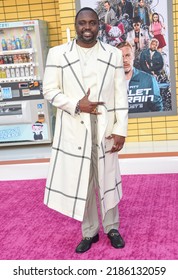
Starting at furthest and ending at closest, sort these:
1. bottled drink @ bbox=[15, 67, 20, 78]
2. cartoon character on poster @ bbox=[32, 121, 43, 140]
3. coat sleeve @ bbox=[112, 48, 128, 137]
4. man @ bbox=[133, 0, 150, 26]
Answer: cartoon character on poster @ bbox=[32, 121, 43, 140] → bottled drink @ bbox=[15, 67, 20, 78] → man @ bbox=[133, 0, 150, 26] → coat sleeve @ bbox=[112, 48, 128, 137]

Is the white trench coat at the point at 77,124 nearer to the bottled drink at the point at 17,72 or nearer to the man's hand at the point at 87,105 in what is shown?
the man's hand at the point at 87,105

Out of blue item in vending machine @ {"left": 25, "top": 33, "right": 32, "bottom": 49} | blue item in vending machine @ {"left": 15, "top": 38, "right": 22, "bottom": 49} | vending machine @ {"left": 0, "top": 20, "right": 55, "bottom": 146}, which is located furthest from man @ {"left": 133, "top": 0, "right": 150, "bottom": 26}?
blue item in vending machine @ {"left": 15, "top": 38, "right": 22, "bottom": 49}

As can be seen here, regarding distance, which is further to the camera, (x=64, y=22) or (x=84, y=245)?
(x=64, y=22)

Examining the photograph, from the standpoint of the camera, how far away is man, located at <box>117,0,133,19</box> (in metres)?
4.74

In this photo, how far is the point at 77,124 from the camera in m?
2.50

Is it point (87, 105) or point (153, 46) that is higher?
point (153, 46)

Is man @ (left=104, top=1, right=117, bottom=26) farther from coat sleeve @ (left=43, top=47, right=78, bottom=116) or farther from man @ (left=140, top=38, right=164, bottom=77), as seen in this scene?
coat sleeve @ (left=43, top=47, right=78, bottom=116)

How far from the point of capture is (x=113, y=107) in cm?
259

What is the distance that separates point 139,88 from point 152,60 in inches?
14.4

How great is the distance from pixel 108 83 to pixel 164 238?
1.18 meters

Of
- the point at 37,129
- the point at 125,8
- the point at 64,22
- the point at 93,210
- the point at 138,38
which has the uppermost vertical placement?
the point at 125,8

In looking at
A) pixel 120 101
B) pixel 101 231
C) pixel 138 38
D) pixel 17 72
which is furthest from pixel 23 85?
pixel 120 101

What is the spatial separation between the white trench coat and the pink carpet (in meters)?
0.37

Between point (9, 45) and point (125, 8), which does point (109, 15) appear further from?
point (9, 45)
